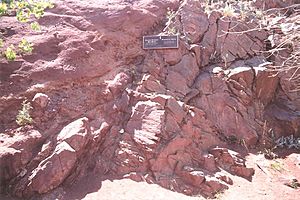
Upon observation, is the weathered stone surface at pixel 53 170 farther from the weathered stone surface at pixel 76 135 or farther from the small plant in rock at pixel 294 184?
the small plant in rock at pixel 294 184

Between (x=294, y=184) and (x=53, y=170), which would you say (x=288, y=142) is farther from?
(x=53, y=170)

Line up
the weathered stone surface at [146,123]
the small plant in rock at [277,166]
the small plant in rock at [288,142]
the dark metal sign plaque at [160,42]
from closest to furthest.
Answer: the weathered stone surface at [146,123]
the small plant in rock at [277,166]
the small plant in rock at [288,142]
the dark metal sign plaque at [160,42]

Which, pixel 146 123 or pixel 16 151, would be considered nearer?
pixel 16 151

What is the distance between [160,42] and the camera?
7.80m

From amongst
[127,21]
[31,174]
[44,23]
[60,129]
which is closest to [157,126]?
[60,129]

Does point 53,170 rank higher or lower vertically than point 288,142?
higher

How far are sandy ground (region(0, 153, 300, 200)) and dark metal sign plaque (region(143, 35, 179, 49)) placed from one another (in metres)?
3.19

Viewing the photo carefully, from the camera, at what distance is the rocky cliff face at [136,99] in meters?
5.77

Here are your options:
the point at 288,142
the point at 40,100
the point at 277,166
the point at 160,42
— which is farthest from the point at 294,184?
the point at 40,100

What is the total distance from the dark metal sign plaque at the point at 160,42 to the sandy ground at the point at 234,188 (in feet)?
10.5

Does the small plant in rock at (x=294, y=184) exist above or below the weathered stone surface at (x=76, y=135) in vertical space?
below

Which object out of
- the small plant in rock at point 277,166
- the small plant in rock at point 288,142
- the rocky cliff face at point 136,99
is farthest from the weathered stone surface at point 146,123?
the small plant in rock at point 288,142

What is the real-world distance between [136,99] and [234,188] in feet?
8.72

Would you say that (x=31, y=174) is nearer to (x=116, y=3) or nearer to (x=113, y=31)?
(x=113, y=31)
